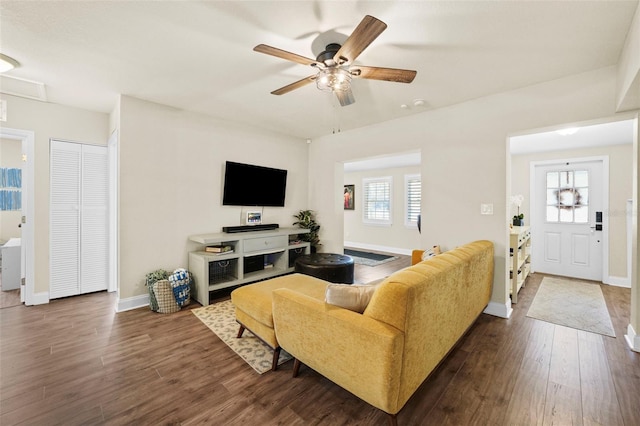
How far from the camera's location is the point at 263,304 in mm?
2225

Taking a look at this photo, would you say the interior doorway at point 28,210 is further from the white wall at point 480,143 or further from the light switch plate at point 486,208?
the light switch plate at point 486,208

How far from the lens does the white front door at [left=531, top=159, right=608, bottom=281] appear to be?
14.9ft

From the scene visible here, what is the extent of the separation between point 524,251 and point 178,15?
5.14 m

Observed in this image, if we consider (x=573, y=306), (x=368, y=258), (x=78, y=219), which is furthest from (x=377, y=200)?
(x=78, y=219)

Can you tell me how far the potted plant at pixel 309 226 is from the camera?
16.4ft

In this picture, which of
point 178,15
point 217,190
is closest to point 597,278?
point 217,190

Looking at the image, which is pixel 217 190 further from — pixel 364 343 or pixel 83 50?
pixel 364 343

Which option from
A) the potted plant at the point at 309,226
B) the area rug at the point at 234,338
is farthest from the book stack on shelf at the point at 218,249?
the potted plant at the point at 309,226

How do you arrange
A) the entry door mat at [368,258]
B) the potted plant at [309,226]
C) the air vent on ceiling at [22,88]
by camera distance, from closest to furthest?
1. the air vent on ceiling at [22,88]
2. the potted plant at [309,226]
3. the entry door mat at [368,258]

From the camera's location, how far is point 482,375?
6.78 ft

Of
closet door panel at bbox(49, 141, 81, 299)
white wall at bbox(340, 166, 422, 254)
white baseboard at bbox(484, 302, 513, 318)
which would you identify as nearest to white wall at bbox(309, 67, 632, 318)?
white baseboard at bbox(484, 302, 513, 318)

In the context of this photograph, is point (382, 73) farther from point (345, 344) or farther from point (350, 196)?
point (350, 196)

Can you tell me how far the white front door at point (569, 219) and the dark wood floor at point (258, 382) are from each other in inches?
87.2

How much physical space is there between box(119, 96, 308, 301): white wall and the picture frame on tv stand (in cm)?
13
